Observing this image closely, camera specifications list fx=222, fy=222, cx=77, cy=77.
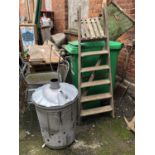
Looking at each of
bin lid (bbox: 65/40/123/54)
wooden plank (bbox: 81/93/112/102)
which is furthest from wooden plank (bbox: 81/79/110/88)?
bin lid (bbox: 65/40/123/54)

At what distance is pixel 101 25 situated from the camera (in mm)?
3846

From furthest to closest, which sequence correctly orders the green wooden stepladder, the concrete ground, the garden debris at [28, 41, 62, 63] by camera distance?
the garden debris at [28, 41, 62, 63] → the green wooden stepladder → the concrete ground

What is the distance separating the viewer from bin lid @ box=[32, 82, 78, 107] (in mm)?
2701

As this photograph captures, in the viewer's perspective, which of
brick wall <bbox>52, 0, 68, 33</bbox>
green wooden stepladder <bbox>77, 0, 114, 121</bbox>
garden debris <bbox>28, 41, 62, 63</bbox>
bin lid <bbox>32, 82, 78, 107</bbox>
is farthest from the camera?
brick wall <bbox>52, 0, 68, 33</bbox>

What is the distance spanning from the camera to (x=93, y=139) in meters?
3.21

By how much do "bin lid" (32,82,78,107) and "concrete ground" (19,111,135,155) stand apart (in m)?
0.73

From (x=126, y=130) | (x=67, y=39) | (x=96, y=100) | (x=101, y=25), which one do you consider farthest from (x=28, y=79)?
(x=67, y=39)

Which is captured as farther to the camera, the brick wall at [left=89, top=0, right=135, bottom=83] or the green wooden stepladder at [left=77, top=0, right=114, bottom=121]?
the brick wall at [left=89, top=0, right=135, bottom=83]

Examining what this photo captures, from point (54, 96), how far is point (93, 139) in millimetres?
960

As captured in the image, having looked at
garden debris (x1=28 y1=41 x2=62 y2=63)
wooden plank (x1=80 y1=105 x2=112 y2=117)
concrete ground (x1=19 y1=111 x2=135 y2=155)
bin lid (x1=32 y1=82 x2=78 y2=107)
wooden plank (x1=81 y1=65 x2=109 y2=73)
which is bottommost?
concrete ground (x1=19 y1=111 x2=135 y2=155)

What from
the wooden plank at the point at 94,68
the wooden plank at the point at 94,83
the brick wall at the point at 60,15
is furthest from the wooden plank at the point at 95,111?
the brick wall at the point at 60,15

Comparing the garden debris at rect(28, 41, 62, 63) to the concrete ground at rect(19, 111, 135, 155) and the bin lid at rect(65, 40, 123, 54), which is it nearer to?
the bin lid at rect(65, 40, 123, 54)
